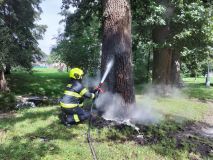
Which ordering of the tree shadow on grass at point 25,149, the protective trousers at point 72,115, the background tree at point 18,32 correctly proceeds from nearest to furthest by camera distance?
the tree shadow on grass at point 25,149 < the protective trousers at point 72,115 < the background tree at point 18,32

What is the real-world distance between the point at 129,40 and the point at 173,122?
109 inches

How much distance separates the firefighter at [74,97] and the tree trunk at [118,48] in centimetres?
117

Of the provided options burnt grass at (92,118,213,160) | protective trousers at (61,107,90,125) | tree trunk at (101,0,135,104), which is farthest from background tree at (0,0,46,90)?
burnt grass at (92,118,213,160)

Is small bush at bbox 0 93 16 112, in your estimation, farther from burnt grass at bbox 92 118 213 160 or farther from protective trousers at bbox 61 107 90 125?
burnt grass at bbox 92 118 213 160

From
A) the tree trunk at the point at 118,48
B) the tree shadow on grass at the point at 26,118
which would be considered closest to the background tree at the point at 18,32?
the tree shadow on grass at the point at 26,118

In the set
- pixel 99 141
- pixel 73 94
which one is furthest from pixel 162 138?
pixel 73 94

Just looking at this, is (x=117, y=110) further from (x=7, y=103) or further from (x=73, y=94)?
(x=7, y=103)

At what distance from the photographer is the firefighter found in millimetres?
6398

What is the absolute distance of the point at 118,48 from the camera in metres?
7.37

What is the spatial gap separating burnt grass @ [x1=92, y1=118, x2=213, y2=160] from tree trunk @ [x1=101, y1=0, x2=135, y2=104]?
102 centimetres

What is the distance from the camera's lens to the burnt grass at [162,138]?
5.45m

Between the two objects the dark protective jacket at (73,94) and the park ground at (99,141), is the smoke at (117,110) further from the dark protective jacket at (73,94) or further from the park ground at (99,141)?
the dark protective jacket at (73,94)

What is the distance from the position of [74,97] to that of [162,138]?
88.4 inches

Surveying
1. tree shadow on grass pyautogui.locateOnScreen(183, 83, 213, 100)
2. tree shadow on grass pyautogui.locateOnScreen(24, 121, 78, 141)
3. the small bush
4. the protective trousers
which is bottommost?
the small bush
